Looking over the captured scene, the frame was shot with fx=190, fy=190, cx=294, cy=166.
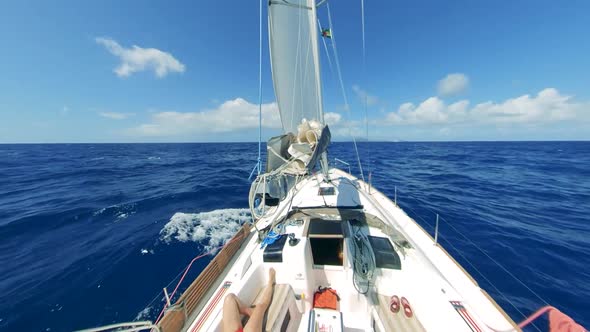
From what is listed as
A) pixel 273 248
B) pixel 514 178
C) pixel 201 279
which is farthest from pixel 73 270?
pixel 514 178

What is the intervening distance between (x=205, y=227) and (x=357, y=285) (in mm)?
5609

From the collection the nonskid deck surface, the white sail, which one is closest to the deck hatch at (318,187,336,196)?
the nonskid deck surface

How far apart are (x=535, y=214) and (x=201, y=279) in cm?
1232

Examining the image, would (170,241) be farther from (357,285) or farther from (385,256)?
(385,256)

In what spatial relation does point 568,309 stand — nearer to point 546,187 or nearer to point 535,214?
point 535,214

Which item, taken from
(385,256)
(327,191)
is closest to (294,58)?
(327,191)

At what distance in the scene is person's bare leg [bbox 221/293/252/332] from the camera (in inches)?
85.1

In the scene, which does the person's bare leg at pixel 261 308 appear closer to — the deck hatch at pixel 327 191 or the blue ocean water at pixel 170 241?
the blue ocean water at pixel 170 241

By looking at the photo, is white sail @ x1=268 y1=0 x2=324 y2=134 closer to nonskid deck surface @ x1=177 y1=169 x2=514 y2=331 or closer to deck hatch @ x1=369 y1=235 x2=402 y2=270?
nonskid deck surface @ x1=177 y1=169 x2=514 y2=331

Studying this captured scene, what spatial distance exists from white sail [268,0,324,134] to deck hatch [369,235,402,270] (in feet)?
12.6

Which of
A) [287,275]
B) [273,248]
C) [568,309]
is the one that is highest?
[273,248]

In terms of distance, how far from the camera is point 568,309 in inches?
153

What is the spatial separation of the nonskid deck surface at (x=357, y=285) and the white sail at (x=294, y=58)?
3624 millimetres

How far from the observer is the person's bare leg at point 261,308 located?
2.19 metres
